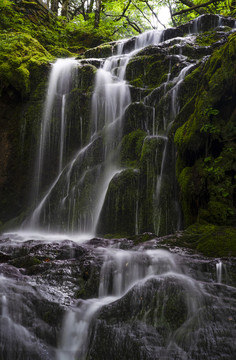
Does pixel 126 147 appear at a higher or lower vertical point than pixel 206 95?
lower

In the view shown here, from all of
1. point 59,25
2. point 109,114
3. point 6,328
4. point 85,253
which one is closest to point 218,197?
point 85,253

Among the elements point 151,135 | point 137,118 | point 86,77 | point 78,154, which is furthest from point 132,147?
point 86,77

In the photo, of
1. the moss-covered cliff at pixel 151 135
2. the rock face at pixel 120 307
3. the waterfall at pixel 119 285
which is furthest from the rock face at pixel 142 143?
the rock face at pixel 120 307

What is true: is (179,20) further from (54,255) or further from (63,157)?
(54,255)

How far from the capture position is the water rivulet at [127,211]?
9.65 feet

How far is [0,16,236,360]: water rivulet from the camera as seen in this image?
2.94 m

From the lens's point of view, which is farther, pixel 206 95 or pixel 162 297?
pixel 206 95

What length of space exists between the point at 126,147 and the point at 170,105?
182cm

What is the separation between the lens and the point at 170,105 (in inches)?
344

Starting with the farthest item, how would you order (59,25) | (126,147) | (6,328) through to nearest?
(59,25), (126,147), (6,328)

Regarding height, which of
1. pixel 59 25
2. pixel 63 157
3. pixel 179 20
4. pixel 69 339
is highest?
pixel 179 20

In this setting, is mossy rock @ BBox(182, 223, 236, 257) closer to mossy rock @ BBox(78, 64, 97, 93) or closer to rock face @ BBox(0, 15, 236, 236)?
rock face @ BBox(0, 15, 236, 236)

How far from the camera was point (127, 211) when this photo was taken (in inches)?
283

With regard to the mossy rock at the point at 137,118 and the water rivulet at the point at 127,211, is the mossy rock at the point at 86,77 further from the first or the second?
the mossy rock at the point at 137,118
